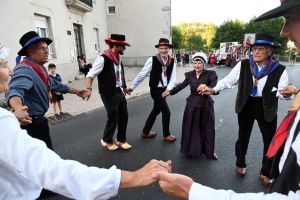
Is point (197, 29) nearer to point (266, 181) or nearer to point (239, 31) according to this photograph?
point (239, 31)

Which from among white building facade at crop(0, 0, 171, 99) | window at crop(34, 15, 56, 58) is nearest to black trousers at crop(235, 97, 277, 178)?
white building facade at crop(0, 0, 171, 99)

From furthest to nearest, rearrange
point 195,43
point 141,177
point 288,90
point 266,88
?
point 195,43
point 266,88
point 288,90
point 141,177

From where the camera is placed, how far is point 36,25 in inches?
393

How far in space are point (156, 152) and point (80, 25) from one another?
1276cm

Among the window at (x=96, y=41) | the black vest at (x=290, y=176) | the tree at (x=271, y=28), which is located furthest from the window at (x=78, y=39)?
the tree at (x=271, y=28)

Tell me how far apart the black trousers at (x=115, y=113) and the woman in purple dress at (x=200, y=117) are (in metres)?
1.25

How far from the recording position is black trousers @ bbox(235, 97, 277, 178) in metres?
2.90

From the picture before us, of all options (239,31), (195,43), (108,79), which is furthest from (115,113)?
(195,43)

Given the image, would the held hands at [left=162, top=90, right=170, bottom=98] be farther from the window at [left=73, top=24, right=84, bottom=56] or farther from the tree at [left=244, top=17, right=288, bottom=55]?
the tree at [left=244, top=17, right=288, bottom=55]

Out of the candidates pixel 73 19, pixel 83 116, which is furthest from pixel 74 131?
pixel 73 19

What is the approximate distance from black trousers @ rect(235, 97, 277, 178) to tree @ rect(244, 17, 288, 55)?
37.9m

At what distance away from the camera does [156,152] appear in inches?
157

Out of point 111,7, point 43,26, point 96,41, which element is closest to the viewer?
point 43,26

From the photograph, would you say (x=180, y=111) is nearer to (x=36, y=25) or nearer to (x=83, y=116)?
(x=83, y=116)
